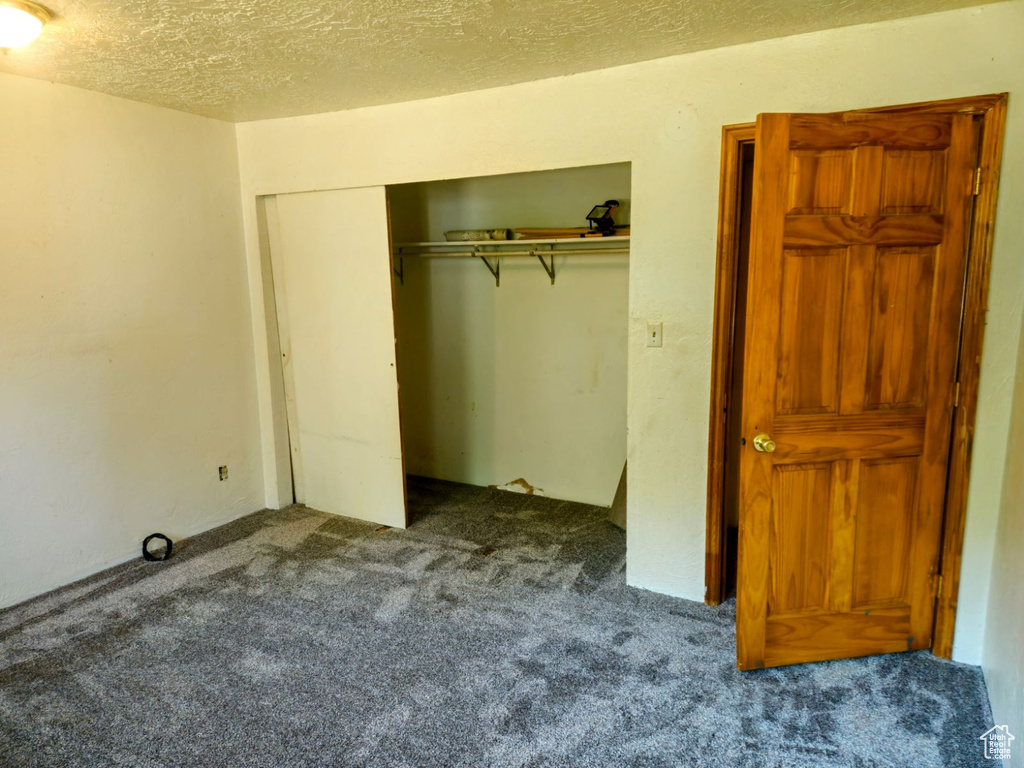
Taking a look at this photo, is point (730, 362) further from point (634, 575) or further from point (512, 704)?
point (512, 704)

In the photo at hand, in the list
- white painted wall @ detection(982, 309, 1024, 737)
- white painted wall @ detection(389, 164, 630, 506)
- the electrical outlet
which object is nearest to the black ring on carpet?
white painted wall @ detection(389, 164, 630, 506)

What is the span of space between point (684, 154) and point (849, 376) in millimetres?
1103

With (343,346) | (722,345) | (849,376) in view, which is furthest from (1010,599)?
(343,346)

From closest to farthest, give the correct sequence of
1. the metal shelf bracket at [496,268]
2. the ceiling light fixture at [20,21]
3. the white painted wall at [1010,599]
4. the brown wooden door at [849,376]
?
the white painted wall at [1010,599]
the ceiling light fixture at [20,21]
the brown wooden door at [849,376]
the metal shelf bracket at [496,268]

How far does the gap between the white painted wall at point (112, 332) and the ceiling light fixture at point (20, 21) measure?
765 mm

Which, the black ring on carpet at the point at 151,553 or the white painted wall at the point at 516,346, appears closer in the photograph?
the black ring on carpet at the point at 151,553

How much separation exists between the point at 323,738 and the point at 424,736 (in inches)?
12.9

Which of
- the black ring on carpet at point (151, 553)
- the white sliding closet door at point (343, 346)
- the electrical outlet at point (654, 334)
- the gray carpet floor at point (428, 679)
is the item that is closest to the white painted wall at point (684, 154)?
the electrical outlet at point (654, 334)

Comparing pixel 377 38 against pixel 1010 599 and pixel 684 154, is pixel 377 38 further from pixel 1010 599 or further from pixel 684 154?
pixel 1010 599

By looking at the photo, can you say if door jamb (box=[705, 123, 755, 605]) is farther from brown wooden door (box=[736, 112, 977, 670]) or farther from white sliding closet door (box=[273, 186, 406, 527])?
white sliding closet door (box=[273, 186, 406, 527])

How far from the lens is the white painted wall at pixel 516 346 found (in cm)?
367

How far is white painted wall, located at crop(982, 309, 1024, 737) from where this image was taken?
174cm

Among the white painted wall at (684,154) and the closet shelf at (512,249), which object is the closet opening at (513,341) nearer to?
the closet shelf at (512,249)

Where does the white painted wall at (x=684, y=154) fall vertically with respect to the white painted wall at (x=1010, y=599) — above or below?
above
